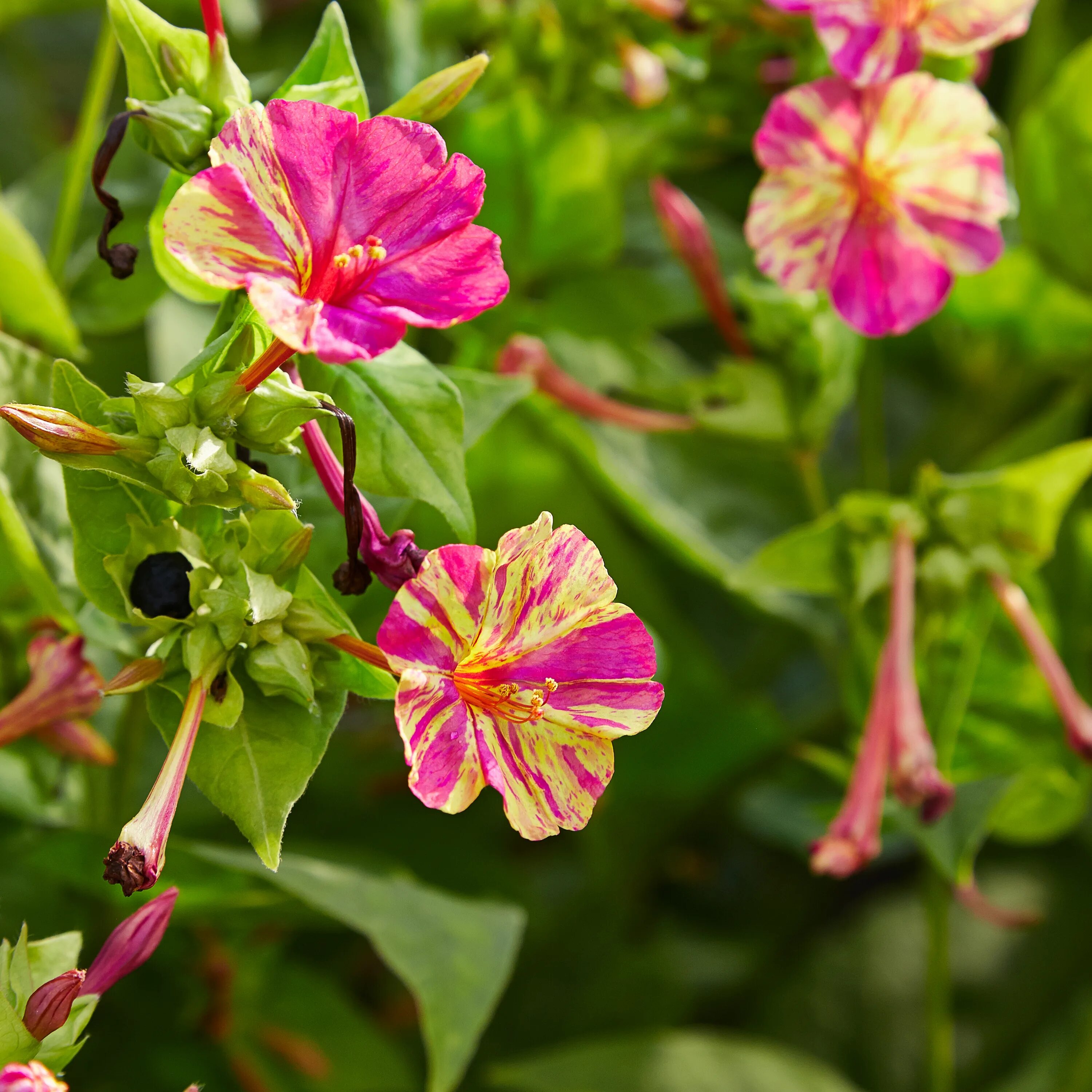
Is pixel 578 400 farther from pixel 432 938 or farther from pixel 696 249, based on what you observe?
pixel 432 938

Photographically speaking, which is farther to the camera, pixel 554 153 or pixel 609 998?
pixel 609 998

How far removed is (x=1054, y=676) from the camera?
453 mm

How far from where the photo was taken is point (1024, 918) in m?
0.59

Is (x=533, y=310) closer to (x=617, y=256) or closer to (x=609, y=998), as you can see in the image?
(x=617, y=256)

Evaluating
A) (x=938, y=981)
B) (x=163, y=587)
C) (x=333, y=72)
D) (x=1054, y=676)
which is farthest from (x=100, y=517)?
(x=938, y=981)

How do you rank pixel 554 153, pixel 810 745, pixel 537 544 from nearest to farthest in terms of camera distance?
pixel 537 544, pixel 554 153, pixel 810 745

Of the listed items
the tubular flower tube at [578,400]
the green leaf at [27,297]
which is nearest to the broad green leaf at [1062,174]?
the tubular flower tube at [578,400]

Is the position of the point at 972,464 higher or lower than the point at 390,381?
lower

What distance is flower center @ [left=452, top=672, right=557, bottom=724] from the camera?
29cm

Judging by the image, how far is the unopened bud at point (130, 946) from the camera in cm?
29

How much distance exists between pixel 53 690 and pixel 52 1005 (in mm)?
113

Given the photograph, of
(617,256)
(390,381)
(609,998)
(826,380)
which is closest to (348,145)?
(390,381)

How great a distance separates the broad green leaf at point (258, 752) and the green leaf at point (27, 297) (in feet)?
0.66

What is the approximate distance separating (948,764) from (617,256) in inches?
13.3
